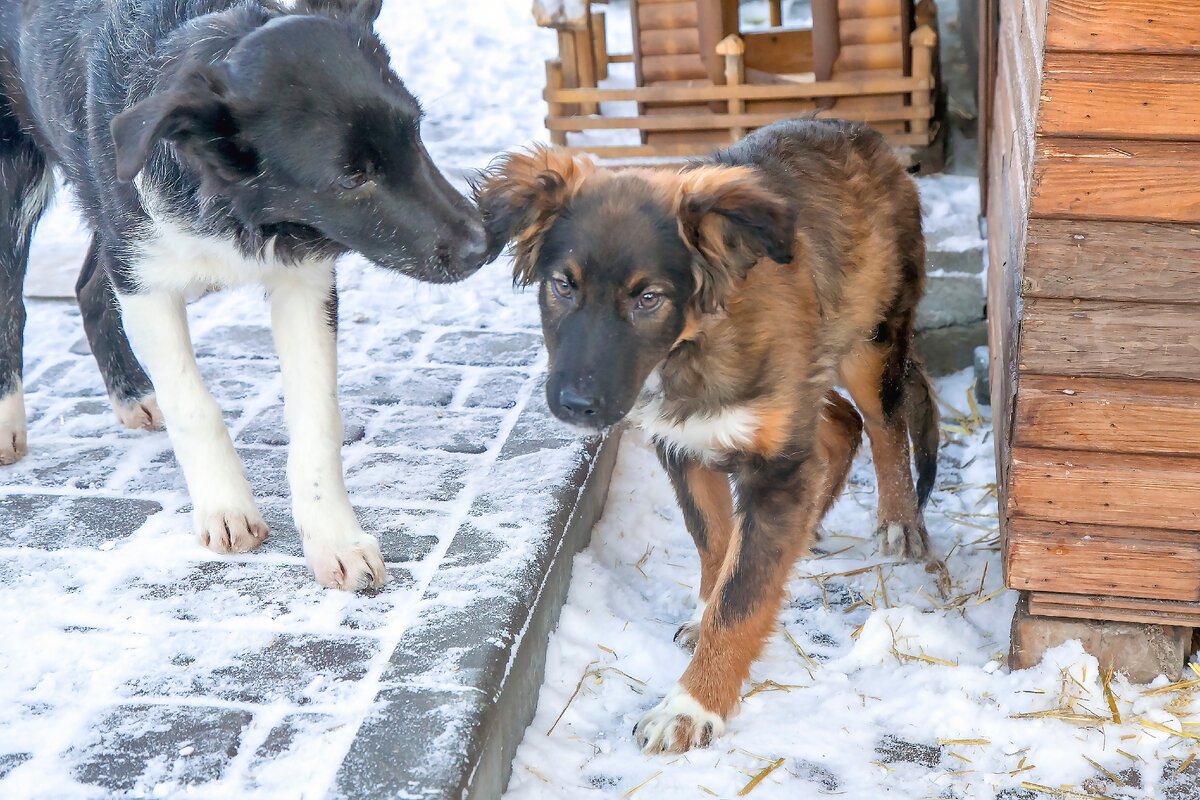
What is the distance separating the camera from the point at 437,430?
418 centimetres

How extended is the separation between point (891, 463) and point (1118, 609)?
0.98 m

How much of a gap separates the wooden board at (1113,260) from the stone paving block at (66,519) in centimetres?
270

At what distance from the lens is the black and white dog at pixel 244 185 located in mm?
→ 2865

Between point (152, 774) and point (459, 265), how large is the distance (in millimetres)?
1423

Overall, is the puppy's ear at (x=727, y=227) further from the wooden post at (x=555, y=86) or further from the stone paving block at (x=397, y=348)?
the wooden post at (x=555, y=86)

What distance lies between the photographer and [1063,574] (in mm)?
3123

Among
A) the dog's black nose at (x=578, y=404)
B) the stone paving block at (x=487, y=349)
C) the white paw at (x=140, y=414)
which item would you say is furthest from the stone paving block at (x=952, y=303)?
the white paw at (x=140, y=414)

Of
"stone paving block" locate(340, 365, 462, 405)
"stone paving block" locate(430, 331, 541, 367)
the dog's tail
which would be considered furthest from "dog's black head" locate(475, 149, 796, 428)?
"stone paving block" locate(430, 331, 541, 367)

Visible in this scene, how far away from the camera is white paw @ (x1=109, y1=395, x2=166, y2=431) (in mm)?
4250

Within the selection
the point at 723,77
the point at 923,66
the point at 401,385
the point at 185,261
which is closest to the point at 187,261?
the point at 185,261

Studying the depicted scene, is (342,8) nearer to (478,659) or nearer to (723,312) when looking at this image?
(723,312)

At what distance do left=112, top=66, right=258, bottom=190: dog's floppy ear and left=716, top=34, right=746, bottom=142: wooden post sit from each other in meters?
3.56

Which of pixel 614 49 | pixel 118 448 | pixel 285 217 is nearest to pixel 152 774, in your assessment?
pixel 285 217

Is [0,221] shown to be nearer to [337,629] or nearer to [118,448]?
[118,448]
